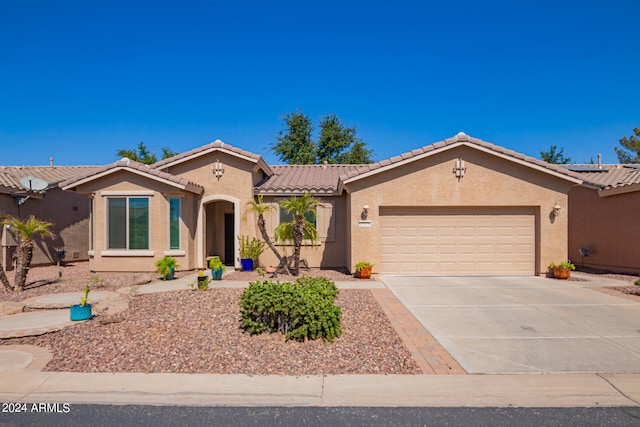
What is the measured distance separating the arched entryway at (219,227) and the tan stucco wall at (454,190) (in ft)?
16.6

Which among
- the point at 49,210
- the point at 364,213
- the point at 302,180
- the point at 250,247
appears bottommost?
the point at 250,247

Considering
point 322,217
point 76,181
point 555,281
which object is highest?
point 76,181

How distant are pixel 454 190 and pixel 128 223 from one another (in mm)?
11281

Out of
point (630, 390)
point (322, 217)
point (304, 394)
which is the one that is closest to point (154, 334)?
point (304, 394)

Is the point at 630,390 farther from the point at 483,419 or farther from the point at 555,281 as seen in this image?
the point at 555,281

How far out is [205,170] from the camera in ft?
49.9

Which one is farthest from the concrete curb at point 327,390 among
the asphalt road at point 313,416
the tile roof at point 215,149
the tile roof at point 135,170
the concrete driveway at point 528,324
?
the tile roof at point 215,149

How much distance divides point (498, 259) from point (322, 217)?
644cm

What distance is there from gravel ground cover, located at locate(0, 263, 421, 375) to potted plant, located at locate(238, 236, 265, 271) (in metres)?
6.39

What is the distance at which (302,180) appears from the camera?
17016mm

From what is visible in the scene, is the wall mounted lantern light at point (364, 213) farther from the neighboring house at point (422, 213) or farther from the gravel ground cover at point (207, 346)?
the gravel ground cover at point (207, 346)

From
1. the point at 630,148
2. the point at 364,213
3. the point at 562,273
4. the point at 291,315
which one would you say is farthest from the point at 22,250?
the point at 630,148

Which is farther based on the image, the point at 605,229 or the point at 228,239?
the point at 228,239

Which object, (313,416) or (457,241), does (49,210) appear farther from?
(313,416)
